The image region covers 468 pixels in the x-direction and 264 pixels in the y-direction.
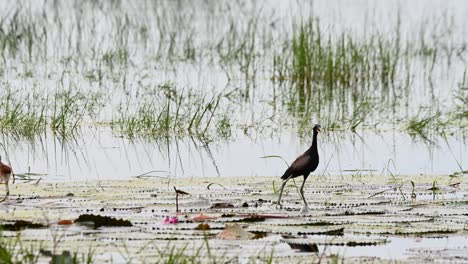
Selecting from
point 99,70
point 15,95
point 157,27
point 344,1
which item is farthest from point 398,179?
point 344,1

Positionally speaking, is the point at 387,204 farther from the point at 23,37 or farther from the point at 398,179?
the point at 23,37

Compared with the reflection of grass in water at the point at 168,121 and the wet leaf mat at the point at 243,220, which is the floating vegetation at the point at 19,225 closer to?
the wet leaf mat at the point at 243,220

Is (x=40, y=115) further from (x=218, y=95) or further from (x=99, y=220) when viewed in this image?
(x=99, y=220)

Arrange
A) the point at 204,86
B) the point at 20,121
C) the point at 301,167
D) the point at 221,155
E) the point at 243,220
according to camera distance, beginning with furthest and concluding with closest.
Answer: the point at 204,86 → the point at 20,121 → the point at 221,155 → the point at 301,167 → the point at 243,220

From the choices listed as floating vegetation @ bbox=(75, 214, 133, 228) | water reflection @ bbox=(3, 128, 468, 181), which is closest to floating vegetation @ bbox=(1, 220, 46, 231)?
floating vegetation @ bbox=(75, 214, 133, 228)

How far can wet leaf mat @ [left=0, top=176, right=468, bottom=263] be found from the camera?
613 cm

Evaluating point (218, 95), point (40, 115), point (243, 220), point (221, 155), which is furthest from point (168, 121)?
point (243, 220)

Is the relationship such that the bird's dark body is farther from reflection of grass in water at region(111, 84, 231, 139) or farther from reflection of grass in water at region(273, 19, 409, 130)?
reflection of grass in water at region(273, 19, 409, 130)

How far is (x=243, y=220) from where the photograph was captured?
6914 millimetres

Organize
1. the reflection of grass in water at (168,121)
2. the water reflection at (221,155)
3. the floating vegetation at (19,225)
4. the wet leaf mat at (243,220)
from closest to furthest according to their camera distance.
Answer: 1. the wet leaf mat at (243,220)
2. the floating vegetation at (19,225)
3. the water reflection at (221,155)
4. the reflection of grass in water at (168,121)

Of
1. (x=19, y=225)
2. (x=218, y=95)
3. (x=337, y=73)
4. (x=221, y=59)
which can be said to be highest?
(x=221, y=59)

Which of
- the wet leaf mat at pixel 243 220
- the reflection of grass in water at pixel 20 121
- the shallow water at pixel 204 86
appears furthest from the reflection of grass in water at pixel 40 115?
the wet leaf mat at pixel 243 220

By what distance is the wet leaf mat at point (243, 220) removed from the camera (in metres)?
6.13

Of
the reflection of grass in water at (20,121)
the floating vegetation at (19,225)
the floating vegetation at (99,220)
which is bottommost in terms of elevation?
the floating vegetation at (19,225)
